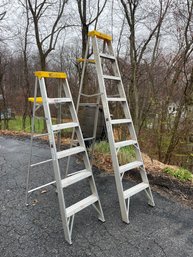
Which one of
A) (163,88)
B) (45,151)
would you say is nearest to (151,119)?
(163,88)

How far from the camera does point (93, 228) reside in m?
1.95

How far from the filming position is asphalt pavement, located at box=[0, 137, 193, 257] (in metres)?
1.68

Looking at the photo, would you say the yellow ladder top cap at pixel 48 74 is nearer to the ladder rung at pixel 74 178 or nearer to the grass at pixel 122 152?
the ladder rung at pixel 74 178

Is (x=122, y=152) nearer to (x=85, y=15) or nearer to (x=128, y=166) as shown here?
(x=128, y=166)

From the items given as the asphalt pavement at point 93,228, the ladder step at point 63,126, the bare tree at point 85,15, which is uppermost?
the bare tree at point 85,15

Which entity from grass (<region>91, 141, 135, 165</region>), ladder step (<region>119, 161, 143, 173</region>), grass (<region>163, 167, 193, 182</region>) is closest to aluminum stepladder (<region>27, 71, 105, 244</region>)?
ladder step (<region>119, 161, 143, 173</region>)

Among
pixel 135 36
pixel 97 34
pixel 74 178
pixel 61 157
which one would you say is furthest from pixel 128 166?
pixel 135 36

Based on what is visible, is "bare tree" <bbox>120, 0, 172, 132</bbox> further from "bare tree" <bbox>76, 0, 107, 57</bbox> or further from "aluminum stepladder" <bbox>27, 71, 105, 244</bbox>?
"aluminum stepladder" <bbox>27, 71, 105, 244</bbox>

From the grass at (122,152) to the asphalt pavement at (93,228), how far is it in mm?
654

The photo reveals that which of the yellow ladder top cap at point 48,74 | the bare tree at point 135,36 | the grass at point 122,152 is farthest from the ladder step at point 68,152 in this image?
the bare tree at point 135,36

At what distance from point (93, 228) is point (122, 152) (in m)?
1.71

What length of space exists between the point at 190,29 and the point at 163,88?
63.7 inches

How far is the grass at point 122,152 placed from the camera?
3342 mm

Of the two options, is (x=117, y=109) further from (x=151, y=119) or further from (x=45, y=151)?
(x=45, y=151)
